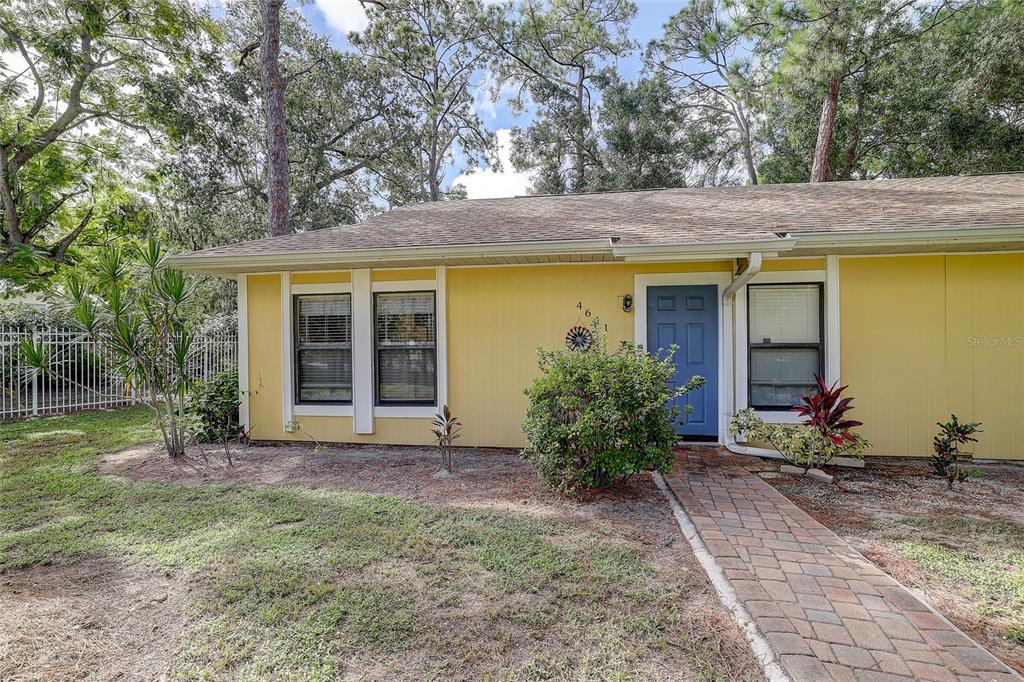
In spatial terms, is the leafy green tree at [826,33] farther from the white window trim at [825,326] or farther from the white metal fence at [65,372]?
the white metal fence at [65,372]

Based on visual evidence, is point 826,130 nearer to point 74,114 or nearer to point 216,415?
point 216,415

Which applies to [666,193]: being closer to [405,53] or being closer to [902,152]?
[902,152]

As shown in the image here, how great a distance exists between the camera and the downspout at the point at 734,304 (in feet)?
14.4

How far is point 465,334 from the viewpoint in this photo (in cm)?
568

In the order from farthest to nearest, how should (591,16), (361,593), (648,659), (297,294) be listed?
(591,16), (297,294), (361,593), (648,659)

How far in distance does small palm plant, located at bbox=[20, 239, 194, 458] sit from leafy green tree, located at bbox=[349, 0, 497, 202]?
13351 millimetres

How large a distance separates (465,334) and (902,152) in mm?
14653

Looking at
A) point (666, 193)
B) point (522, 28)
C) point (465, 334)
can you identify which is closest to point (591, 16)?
Result: point (522, 28)

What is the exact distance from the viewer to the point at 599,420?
3611 millimetres

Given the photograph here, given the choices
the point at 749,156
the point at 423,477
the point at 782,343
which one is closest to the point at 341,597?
the point at 423,477

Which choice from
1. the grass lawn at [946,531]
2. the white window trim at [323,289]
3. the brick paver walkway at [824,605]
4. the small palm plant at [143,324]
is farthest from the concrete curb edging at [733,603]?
the small palm plant at [143,324]

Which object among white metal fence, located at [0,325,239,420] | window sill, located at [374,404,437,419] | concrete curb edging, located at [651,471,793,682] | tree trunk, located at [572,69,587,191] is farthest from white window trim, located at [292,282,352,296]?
tree trunk, located at [572,69,587,191]

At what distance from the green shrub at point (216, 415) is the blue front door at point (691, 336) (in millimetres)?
5420

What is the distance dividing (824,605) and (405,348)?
4.70 m
